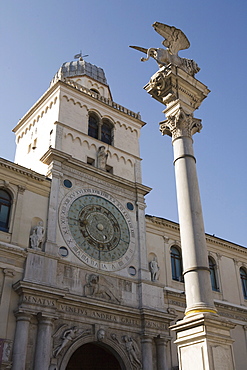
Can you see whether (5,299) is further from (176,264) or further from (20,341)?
(176,264)

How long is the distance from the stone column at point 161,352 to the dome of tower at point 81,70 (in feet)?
54.4

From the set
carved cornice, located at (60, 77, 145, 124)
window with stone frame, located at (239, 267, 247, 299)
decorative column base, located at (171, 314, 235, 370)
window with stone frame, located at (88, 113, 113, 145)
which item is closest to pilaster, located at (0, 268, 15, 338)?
decorative column base, located at (171, 314, 235, 370)

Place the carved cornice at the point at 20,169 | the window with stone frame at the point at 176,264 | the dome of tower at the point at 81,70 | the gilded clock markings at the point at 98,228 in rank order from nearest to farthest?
the carved cornice at the point at 20,169, the gilded clock markings at the point at 98,228, the window with stone frame at the point at 176,264, the dome of tower at the point at 81,70

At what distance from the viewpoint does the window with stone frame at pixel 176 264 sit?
22516 millimetres

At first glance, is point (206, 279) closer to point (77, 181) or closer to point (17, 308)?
point (17, 308)

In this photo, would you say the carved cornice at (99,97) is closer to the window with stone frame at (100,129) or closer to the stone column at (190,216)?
the window with stone frame at (100,129)

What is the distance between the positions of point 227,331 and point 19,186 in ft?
39.7

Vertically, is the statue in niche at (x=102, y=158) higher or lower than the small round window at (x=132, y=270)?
higher

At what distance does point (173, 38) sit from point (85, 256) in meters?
10.1

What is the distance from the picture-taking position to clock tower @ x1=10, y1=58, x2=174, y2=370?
1678cm

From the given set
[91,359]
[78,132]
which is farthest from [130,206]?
[91,359]

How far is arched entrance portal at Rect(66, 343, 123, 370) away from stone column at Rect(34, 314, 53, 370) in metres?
3.58

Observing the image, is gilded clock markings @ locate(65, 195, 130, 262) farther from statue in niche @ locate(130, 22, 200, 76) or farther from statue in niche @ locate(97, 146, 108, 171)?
statue in niche @ locate(130, 22, 200, 76)

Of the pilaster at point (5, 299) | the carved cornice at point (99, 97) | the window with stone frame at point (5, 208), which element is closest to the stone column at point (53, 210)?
the window with stone frame at point (5, 208)
